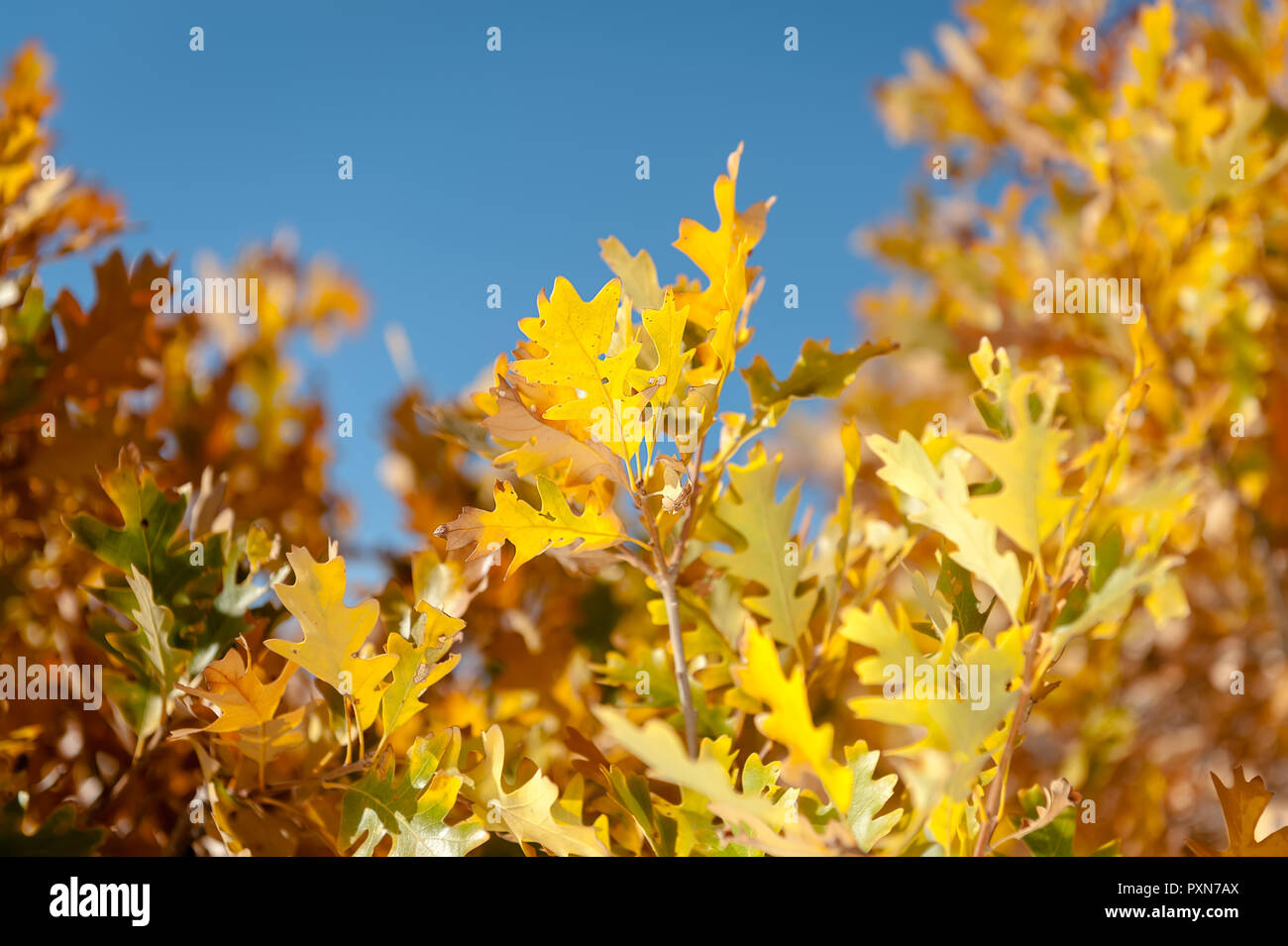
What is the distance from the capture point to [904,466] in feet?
2.02

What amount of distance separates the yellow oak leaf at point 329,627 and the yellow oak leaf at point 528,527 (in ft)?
0.26

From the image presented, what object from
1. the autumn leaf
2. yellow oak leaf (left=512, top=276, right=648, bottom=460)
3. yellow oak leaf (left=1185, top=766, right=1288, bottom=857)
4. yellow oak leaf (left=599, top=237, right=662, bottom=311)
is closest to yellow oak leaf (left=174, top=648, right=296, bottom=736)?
yellow oak leaf (left=512, top=276, right=648, bottom=460)

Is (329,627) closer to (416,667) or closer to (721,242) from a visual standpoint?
(416,667)

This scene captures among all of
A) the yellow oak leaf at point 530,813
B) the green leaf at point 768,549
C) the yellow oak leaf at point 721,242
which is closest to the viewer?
the yellow oak leaf at point 530,813

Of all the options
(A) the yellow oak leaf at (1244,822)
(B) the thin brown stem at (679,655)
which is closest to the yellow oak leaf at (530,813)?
(B) the thin brown stem at (679,655)

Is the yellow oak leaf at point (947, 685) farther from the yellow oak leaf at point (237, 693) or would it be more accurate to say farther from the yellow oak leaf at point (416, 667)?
the yellow oak leaf at point (237, 693)

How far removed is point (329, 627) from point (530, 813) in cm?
19

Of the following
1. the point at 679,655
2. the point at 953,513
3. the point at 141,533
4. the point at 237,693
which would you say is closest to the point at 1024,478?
the point at 953,513

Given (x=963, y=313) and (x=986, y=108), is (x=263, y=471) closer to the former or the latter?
(x=963, y=313)

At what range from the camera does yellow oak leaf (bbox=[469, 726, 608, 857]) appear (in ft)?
1.81

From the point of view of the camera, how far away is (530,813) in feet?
1.87

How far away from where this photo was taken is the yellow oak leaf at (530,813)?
0.55 m

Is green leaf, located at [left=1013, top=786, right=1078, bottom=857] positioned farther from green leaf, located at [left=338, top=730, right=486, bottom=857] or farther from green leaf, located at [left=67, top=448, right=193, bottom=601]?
green leaf, located at [left=67, top=448, right=193, bottom=601]

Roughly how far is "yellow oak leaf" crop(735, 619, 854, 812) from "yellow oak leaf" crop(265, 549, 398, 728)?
0.26 metres
